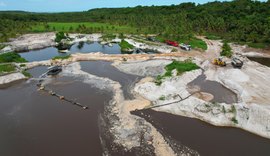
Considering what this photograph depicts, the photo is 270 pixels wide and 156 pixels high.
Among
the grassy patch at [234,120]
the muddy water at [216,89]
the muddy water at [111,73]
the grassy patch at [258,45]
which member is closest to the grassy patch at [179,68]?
the muddy water at [216,89]

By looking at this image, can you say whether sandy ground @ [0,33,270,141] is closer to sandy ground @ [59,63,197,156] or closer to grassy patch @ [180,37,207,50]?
sandy ground @ [59,63,197,156]

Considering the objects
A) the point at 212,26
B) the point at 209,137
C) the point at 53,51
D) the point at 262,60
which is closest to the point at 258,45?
the point at 262,60

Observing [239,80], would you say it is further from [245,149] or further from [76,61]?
[76,61]

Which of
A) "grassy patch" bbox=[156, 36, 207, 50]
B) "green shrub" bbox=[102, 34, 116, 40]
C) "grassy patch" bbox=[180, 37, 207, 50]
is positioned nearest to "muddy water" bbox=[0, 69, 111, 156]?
"grassy patch" bbox=[180, 37, 207, 50]

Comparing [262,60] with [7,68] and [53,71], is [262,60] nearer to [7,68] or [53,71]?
[53,71]

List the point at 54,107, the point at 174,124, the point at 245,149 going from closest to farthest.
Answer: the point at 245,149
the point at 174,124
the point at 54,107

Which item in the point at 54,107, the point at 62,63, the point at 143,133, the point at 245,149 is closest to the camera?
the point at 245,149

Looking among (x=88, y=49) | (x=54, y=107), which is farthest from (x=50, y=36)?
(x=54, y=107)
